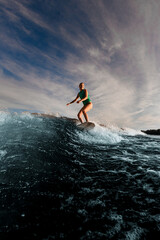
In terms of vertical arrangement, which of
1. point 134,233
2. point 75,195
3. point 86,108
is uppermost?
point 86,108

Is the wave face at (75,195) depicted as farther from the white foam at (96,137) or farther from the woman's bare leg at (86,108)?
the woman's bare leg at (86,108)

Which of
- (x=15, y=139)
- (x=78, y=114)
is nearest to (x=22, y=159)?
(x=15, y=139)

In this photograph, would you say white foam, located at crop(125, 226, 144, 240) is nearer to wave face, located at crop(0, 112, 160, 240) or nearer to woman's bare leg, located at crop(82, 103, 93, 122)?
wave face, located at crop(0, 112, 160, 240)

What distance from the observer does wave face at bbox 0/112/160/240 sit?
1.93 meters

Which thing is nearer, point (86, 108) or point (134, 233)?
point (134, 233)

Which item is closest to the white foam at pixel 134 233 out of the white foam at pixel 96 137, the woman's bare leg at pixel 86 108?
the white foam at pixel 96 137

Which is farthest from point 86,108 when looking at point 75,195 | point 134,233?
point 134,233

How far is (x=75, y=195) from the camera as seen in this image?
8.74ft

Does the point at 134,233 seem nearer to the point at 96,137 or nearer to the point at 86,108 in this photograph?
the point at 96,137

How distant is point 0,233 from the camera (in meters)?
1.83

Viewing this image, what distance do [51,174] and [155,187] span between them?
269cm

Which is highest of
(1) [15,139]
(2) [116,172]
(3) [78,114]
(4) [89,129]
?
(3) [78,114]

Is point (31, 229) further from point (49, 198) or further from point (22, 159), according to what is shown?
point (22, 159)

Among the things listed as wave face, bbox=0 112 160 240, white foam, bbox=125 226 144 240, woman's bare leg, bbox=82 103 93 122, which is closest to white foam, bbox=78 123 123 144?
woman's bare leg, bbox=82 103 93 122
